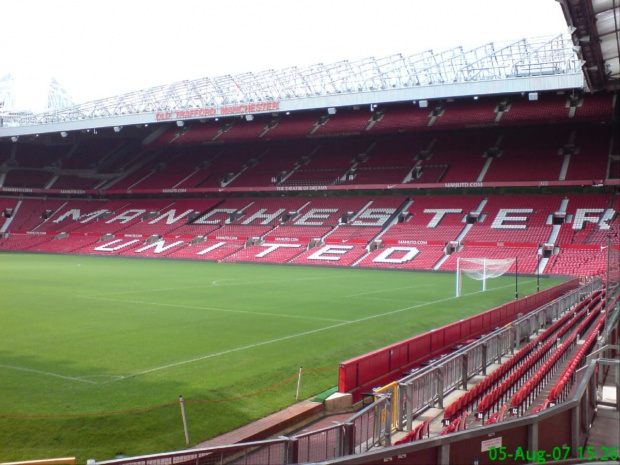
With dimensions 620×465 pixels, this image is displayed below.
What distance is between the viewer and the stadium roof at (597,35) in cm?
1437

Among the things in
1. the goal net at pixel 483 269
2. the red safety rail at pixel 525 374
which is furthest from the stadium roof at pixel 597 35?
the goal net at pixel 483 269

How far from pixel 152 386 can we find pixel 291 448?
224 inches

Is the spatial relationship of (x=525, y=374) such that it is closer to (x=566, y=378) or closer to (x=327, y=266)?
(x=566, y=378)

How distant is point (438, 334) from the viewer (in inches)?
560

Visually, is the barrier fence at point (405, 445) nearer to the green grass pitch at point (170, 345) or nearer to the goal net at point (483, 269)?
the green grass pitch at point (170, 345)

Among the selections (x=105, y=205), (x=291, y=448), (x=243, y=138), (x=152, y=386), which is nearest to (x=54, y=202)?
(x=105, y=205)

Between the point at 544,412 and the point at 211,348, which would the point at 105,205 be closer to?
the point at 211,348

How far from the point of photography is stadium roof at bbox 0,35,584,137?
39.7 metres

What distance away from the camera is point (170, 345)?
15.1m

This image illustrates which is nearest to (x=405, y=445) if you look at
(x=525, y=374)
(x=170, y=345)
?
(x=525, y=374)

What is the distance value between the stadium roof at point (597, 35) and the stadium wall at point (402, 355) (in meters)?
7.42

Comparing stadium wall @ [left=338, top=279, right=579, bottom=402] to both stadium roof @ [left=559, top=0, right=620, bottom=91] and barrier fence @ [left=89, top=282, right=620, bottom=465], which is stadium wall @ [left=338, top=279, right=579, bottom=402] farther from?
stadium roof @ [left=559, top=0, right=620, bottom=91]

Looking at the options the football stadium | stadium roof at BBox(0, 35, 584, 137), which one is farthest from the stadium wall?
stadium roof at BBox(0, 35, 584, 137)

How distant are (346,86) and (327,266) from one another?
13393 millimetres
